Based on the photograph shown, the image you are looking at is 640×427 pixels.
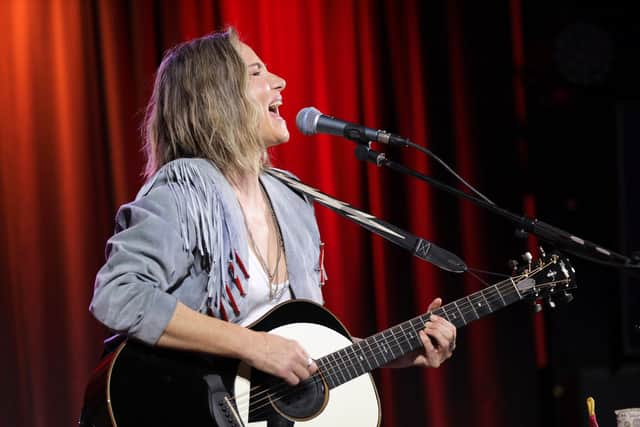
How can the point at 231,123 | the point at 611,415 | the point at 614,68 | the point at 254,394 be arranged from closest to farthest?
1. the point at 254,394
2. the point at 231,123
3. the point at 611,415
4. the point at 614,68

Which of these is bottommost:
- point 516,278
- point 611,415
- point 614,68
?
point 611,415

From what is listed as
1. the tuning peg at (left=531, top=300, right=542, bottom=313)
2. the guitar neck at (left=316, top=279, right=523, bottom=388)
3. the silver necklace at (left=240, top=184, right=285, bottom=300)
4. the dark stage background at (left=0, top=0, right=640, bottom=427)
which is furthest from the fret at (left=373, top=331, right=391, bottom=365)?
the dark stage background at (left=0, top=0, right=640, bottom=427)

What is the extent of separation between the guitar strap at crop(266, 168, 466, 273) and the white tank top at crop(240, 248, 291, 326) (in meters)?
0.39

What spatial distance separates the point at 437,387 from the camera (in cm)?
382

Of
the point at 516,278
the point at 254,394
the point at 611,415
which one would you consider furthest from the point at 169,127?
the point at 611,415

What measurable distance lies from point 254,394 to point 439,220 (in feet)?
7.36

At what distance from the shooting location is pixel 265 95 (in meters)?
2.39

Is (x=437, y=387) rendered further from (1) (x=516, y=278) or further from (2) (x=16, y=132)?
(2) (x=16, y=132)

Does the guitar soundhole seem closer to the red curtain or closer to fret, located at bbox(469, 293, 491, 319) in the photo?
fret, located at bbox(469, 293, 491, 319)

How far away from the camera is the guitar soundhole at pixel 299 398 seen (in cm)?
193

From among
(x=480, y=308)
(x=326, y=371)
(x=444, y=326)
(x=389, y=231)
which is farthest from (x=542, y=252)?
(x=326, y=371)

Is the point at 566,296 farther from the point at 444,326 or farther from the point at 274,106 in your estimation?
the point at 274,106

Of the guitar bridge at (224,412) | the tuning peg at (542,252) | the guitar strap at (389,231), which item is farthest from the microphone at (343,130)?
the guitar bridge at (224,412)

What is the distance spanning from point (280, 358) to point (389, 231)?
27.2 inches
